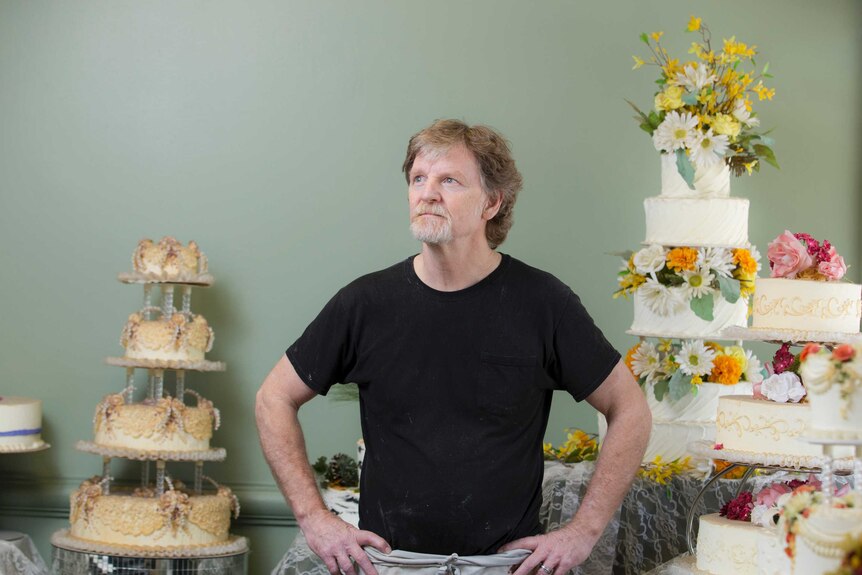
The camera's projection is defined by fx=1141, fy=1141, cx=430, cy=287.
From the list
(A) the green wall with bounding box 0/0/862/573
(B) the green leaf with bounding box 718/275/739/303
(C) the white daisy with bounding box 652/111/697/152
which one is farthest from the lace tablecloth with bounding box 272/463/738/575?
(C) the white daisy with bounding box 652/111/697/152

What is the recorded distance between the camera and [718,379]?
12.8 feet

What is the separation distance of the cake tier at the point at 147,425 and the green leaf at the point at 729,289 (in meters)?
2.00

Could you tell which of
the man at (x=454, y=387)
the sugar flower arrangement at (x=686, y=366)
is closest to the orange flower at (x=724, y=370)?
the sugar flower arrangement at (x=686, y=366)

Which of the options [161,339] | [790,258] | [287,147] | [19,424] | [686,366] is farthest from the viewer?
[287,147]

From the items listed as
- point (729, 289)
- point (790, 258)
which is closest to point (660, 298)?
point (729, 289)

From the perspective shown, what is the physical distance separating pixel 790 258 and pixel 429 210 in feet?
3.41

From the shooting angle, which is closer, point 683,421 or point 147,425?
point 683,421

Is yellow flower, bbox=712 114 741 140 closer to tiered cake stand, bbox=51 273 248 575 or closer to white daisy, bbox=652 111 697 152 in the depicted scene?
white daisy, bbox=652 111 697 152

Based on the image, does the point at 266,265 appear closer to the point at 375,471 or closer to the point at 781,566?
the point at 375,471

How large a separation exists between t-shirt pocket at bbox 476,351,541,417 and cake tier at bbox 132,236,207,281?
194 cm

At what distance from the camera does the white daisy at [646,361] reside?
3.91m

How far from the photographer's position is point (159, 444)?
4.26 metres

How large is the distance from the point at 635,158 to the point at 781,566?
269cm

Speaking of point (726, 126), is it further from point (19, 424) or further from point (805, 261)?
point (19, 424)
